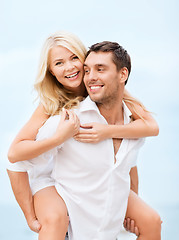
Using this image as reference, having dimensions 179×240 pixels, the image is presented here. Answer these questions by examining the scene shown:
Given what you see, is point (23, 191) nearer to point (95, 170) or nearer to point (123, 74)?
point (95, 170)

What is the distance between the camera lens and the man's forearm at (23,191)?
2289 millimetres

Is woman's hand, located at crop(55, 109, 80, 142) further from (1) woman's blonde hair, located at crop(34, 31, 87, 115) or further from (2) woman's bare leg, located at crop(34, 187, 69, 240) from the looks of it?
(2) woman's bare leg, located at crop(34, 187, 69, 240)

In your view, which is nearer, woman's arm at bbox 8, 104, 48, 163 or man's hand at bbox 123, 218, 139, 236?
woman's arm at bbox 8, 104, 48, 163

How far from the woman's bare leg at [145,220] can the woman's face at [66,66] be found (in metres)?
0.88

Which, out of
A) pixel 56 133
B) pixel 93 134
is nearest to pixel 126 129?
pixel 93 134

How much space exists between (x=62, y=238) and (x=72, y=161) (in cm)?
44

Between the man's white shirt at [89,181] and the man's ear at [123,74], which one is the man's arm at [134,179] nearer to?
the man's white shirt at [89,181]

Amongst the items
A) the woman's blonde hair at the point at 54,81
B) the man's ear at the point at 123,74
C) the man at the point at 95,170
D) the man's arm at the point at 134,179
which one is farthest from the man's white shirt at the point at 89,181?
the man's arm at the point at 134,179

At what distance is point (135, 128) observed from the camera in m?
Result: 2.37

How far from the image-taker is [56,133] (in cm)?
210

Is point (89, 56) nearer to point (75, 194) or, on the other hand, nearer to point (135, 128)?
point (135, 128)

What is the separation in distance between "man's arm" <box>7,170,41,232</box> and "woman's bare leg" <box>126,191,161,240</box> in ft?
2.05

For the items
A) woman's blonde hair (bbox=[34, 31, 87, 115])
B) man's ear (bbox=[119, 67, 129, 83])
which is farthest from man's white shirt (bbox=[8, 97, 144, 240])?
man's ear (bbox=[119, 67, 129, 83])

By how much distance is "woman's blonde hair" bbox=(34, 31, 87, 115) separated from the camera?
238 cm
